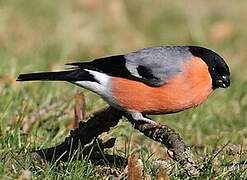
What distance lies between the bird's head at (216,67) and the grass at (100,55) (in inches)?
18.3

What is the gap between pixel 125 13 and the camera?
35.7ft

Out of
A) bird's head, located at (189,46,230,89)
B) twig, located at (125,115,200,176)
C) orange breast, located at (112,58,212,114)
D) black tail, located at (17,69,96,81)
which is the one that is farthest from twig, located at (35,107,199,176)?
bird's head, located at (189,46,230,89)

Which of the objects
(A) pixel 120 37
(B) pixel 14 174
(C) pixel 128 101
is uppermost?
(A) pixel 120 37

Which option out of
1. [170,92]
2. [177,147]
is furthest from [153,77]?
[177,147]

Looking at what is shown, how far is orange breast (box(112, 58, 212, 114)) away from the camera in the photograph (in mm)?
4539

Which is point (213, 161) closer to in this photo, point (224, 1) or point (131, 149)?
point (131, 149)

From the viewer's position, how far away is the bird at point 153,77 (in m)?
4.58

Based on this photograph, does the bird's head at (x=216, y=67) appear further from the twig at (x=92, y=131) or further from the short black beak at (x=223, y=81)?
the twig at (x=92, y=131)

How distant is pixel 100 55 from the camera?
9.41 m

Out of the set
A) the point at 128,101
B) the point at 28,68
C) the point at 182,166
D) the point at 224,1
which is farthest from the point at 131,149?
the point at 224,1

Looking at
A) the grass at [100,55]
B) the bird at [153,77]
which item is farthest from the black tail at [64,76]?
the grass at [100,55]

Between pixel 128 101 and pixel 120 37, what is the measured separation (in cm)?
555

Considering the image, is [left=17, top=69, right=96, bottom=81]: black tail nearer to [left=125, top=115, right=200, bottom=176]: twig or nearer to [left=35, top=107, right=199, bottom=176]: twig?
[left=35, top=107, right=199, bottom=176]: twig

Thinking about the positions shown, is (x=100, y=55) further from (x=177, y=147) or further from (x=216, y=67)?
(x=177, y=147)
